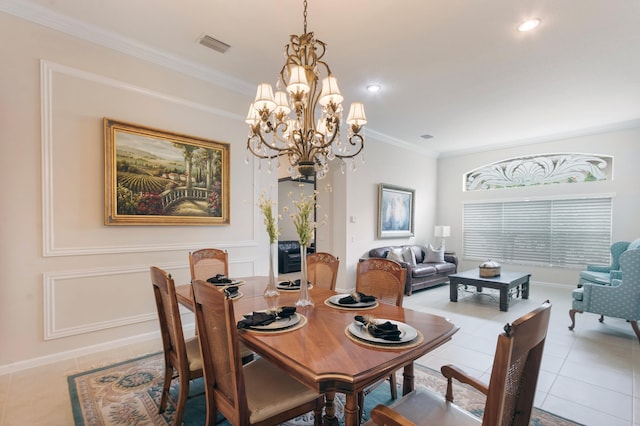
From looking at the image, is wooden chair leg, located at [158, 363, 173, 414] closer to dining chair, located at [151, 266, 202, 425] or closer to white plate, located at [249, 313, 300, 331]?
dining chair, located at [151, 266, 202, 425]

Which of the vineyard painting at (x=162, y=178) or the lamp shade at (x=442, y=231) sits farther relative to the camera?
the lamp shade at (x=442, y=231)

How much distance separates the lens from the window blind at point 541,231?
5758 mm

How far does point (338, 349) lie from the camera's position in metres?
1.36

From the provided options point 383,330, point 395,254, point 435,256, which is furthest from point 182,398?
point 435,256

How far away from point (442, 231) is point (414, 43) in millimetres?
5123

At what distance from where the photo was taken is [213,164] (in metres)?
3.71

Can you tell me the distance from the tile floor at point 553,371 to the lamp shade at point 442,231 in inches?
116

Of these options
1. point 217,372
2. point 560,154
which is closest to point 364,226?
point 560,154

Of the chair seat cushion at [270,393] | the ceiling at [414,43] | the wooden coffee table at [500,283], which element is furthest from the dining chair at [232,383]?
the wooden coffee table at [500,283]

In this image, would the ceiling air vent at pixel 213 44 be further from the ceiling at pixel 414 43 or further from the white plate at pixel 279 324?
the white plate at pixel 279 324

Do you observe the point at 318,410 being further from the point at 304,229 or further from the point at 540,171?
the point at 540,171

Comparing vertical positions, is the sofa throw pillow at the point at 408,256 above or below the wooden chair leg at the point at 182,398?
above

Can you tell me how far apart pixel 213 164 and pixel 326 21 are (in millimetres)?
2012

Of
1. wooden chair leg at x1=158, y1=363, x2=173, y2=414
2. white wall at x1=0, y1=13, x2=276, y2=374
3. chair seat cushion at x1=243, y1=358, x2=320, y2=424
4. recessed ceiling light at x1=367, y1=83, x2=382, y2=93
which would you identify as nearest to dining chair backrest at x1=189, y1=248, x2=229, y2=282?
white wall at x1=0, y1=13, x2=276, y2=374
